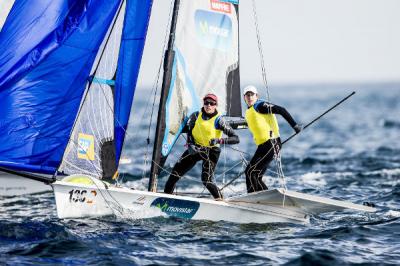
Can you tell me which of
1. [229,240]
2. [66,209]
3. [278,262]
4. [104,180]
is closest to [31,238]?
[66,209]

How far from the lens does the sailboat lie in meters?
11.0

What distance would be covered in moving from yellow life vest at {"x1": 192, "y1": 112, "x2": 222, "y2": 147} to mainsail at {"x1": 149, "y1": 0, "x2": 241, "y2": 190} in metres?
0.52

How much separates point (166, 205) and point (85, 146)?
1740 millimetres

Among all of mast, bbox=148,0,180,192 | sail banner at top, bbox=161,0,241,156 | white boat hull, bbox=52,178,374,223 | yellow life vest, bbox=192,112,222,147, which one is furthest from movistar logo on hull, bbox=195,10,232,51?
white boat hull, bbox=52,178,374,223

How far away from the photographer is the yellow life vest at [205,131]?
11.5 meters

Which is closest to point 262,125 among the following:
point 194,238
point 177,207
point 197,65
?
point 197,65

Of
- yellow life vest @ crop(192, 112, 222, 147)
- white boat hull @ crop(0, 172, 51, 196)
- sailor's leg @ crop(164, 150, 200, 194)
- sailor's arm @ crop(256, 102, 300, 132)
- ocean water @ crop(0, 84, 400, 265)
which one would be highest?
sailor's arm @ crop(256, 102, 300, 132)

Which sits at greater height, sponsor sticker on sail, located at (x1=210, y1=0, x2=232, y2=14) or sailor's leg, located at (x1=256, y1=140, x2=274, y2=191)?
sponsor sticker on sail, located at (x1=210, y1=0, x2=232, y2=14)

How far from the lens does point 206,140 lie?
11555mm

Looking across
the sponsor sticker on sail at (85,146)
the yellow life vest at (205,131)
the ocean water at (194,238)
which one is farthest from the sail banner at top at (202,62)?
the sponsor sticker on sail at (85,146)

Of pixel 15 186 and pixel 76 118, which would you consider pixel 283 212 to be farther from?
pixel 15 186

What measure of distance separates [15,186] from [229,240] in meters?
6.42

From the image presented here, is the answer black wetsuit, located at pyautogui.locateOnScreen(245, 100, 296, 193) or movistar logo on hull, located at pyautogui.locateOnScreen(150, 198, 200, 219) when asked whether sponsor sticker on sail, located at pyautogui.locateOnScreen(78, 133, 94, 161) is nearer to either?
movistar logo on hull, located at pyautogui.locateOnScreen(150, 198, 200, 219)

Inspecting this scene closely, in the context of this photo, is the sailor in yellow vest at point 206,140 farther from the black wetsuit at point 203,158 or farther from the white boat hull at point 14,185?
the white boat hull at point 14,185
